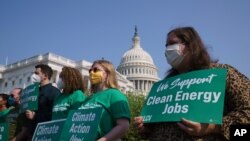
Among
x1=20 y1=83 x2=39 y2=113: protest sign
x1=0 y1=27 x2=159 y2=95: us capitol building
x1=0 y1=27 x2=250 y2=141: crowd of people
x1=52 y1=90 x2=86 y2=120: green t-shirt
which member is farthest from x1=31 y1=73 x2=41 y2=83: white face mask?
x1=0 y1=27 x2=159 y2=95: us capitol building

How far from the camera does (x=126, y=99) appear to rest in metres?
3.76

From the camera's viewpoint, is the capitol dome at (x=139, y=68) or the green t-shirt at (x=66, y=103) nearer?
the green t-shirt at (x=66, y=103)

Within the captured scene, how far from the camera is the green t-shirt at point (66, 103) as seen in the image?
4348mm

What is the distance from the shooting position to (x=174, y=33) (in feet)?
10.1

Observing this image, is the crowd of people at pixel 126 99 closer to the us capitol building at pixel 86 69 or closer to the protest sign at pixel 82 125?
the protest sign at pixel 82 125

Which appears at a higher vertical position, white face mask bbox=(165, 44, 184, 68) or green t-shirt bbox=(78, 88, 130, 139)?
white face mask bbox=(165, 44, 184, 68)

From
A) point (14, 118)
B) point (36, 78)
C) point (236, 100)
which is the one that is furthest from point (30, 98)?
point (236, 100)

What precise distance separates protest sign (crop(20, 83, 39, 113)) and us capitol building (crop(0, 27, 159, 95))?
2909 centimetres

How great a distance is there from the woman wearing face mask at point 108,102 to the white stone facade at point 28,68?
176ft

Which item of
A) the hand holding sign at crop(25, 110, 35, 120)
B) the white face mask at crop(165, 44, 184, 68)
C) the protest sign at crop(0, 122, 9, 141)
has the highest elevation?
the white face mask at crop(165, 44, 184, 68)

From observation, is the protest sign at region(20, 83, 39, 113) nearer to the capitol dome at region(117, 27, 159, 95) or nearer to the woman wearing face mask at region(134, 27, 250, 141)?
the woman wearing face mask at region(134, 27, 250, 141)

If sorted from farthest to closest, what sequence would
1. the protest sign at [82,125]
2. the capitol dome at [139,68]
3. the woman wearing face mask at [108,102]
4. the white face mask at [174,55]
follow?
1. the capitol dome at [139,68]
2. the woman wearing face mask at [108,102]
3. the protest sign at [82,125]
4. the white face mask at [174,55]

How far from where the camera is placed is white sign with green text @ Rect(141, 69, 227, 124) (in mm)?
2555

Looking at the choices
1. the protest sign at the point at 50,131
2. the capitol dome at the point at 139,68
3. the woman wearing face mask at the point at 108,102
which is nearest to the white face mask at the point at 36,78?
the protest sign at the point at 50,131
